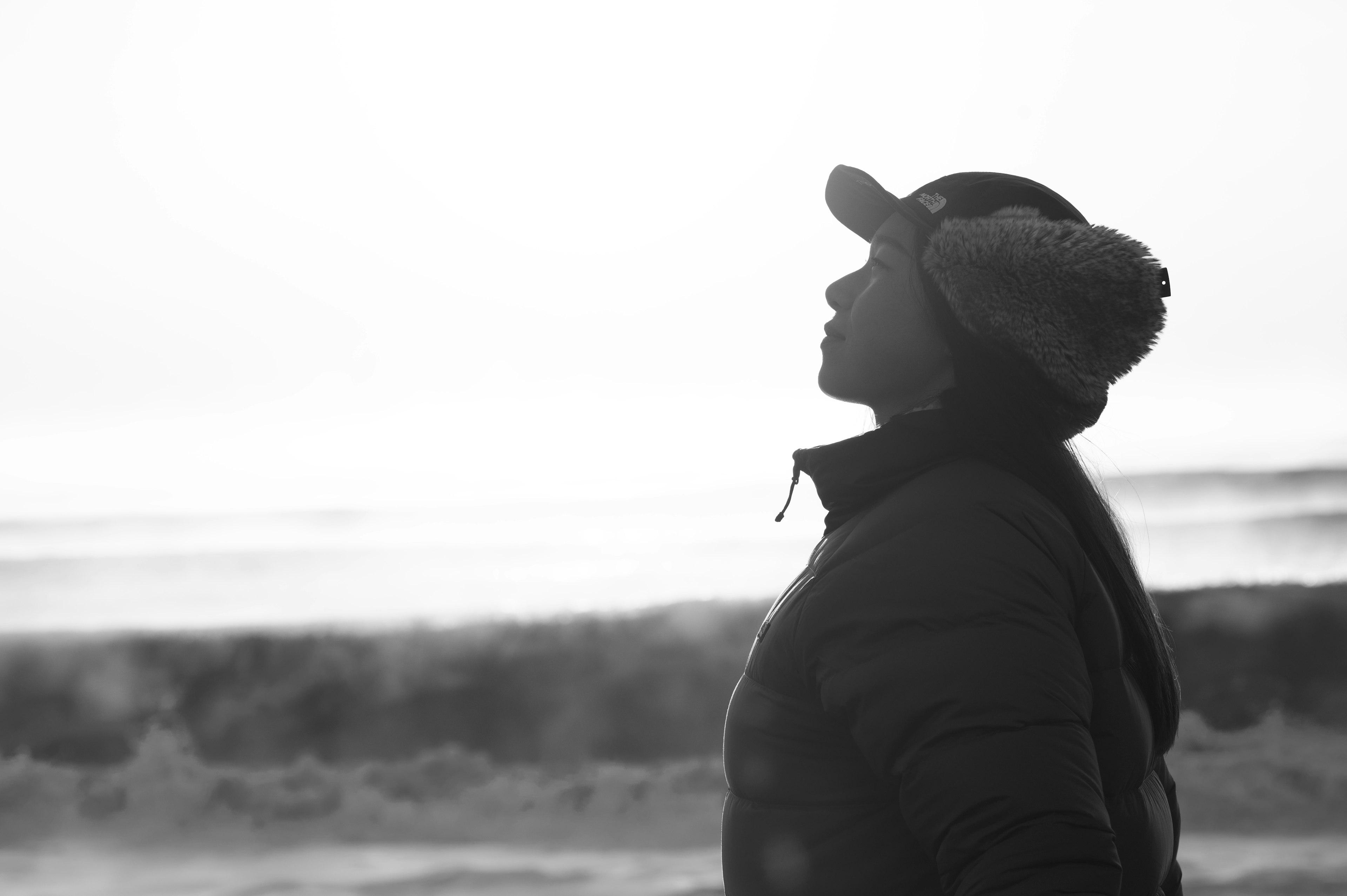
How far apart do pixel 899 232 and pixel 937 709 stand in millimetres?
545

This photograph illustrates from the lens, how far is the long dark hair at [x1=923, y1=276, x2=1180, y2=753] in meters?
1.00

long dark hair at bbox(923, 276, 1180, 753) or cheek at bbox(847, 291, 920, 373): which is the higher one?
cheek at bbox(847, 291, 920, 373)

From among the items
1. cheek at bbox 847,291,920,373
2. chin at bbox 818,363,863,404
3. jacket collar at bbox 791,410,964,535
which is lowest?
jacket collar at bbox 791,410,964,535

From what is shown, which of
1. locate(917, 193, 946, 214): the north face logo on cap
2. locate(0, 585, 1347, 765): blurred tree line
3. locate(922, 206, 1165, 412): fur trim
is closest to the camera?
locate(922, 206, 1165, 412): fur trim

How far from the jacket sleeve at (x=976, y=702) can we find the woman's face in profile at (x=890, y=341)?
23 centimetres

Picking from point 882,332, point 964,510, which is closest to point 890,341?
point 882,332

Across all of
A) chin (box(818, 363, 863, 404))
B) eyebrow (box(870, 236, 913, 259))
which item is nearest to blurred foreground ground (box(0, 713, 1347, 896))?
chin (box(818, 363, 863, 404))

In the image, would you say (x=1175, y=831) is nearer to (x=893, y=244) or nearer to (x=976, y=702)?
(x=976, y=702)

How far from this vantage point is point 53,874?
4605 millimetres

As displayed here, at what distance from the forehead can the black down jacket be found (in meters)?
0.21

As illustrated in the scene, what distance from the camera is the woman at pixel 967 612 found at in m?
0.80

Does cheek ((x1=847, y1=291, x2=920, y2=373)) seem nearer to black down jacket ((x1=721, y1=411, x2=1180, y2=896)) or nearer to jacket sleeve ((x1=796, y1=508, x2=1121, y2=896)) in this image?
black down jacket ((x1=721, y1=411, x2=1180, y2=896))

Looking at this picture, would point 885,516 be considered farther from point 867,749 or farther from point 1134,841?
point 1134,841

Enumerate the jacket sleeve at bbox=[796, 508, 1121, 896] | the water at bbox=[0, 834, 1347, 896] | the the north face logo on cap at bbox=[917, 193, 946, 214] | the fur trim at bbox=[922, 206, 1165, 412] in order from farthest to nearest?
the water at bbox=[0, 834, 1347, 896] → the the north face logo on cap at bbox=[917, 193, 946, 214] → the fur trim at bbox=[922, 206, 1165, 412] → the jacket sleeve at bbox=[796, 508, 1121, 896]
